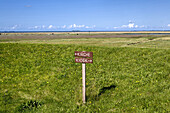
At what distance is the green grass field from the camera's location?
923 centimetres

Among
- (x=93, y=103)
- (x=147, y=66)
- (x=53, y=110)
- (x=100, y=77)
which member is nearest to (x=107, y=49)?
(x=147, y=66)

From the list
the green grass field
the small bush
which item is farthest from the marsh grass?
the small bush

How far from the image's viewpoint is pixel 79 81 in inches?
506

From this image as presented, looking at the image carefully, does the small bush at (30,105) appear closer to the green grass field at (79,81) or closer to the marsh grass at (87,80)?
the green grass field at (79,81)

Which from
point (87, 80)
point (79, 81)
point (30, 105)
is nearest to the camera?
point (30, 105)

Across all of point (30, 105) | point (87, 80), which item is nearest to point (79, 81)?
point (87, 80)

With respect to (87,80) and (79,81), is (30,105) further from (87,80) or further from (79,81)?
(87,80)

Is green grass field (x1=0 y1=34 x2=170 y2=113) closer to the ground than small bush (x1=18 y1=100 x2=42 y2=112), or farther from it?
farther from it

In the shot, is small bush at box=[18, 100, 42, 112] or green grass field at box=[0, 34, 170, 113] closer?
small bush at box=[18, 100, 42, 112]

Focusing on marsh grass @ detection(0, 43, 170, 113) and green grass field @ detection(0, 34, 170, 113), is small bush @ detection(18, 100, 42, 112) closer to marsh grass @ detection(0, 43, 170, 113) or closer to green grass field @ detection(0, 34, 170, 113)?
green grass field @ detection(0, 34, 170, 113)

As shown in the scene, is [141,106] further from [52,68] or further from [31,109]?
[52,68]

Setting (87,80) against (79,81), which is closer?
(79,81)

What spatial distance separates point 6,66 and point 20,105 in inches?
311

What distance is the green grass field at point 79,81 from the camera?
9227 mm
